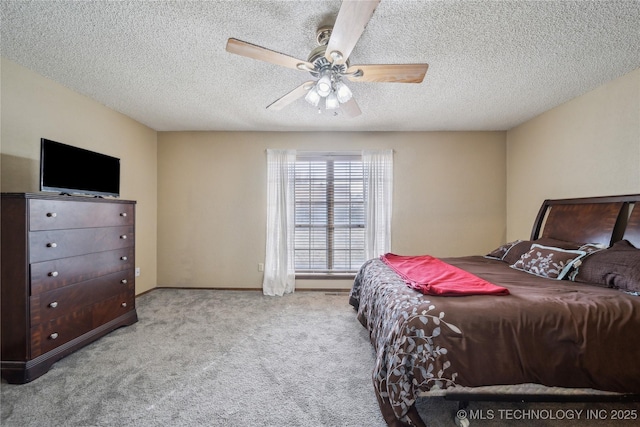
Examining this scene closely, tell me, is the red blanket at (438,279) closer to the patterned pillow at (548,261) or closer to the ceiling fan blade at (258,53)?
the patterned pillow at (548,261)

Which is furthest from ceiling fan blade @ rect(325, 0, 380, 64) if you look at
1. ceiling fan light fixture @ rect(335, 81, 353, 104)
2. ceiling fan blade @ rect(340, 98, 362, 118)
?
ceiling fan blade @ rect(340, 98, 362, 118)

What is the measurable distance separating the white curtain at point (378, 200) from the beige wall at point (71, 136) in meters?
3.28

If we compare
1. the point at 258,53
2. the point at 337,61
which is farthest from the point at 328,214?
the point at 258,53

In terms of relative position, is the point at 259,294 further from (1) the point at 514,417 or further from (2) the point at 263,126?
(1) the point at 514,417

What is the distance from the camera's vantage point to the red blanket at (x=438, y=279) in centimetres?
164

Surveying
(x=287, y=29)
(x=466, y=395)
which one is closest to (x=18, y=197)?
(x=287, y=29)

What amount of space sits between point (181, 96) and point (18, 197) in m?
1.62

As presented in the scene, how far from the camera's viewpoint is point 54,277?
77.7 inches

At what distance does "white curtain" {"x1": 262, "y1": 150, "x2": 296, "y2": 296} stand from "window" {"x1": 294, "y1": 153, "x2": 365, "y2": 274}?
0.54ft

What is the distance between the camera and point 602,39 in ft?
5.84

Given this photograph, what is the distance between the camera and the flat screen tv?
6.82ft

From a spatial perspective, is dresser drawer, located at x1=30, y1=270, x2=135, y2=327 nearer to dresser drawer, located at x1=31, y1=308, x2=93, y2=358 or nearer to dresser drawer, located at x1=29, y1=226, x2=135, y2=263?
dresser drawer, located at x1=31, y1=308, x2=93, y2=358

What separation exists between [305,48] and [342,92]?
1.48ft

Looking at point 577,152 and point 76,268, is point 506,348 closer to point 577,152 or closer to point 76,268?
point 577,152
